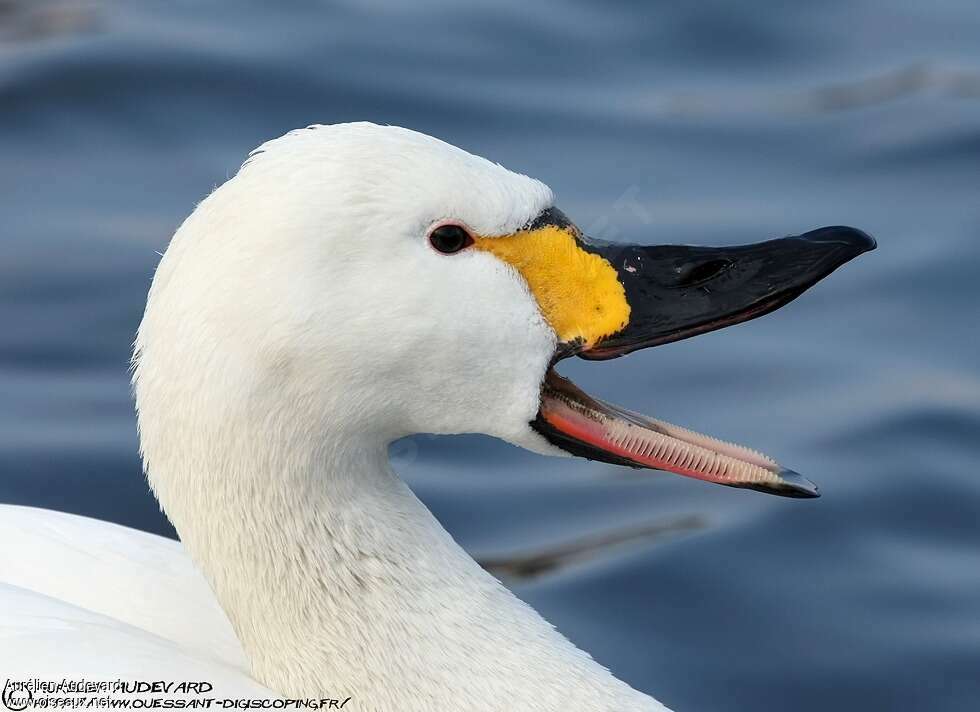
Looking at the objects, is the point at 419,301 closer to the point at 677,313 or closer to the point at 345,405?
the point at 345,405

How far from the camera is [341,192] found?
2738 millimetres

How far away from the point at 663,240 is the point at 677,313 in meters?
2.80

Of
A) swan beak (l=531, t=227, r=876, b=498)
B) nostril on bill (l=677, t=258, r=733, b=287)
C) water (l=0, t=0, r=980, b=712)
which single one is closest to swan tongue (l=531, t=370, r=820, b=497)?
swan beak (l=531, t=227, r=876, b=498)

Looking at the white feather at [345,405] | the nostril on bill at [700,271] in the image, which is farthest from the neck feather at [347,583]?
the nostril on bill at [700,271]

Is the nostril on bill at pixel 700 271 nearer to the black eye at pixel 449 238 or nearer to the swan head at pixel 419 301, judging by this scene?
the swan head at pixel 419 301

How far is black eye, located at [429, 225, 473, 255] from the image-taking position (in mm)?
2848

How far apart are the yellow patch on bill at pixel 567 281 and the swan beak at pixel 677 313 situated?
0.01 meters

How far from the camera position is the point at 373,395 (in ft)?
9.47

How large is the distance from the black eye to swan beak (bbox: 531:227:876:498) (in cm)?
25

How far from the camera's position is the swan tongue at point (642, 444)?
298 cm

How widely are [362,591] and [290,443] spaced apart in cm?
34

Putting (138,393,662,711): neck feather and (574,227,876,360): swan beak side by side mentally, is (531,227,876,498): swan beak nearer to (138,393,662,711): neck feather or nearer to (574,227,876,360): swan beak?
(574,227,876,360): swan beak

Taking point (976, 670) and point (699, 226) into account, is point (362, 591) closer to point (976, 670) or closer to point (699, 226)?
point (976, 670)

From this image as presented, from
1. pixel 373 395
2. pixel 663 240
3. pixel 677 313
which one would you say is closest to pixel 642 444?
pixel 677 313
